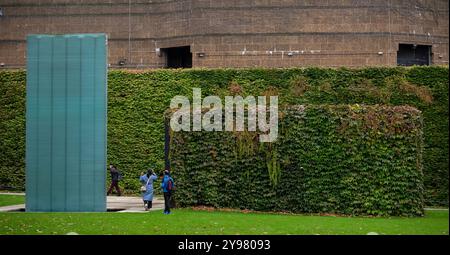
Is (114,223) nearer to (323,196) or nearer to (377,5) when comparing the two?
(323,196)

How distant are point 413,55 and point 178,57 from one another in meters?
10.4

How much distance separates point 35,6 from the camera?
1296 inches

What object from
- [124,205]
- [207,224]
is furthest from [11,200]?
[207,224]

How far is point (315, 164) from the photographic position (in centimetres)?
2255

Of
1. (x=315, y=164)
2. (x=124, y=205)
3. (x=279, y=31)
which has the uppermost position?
(x=279, y=31)

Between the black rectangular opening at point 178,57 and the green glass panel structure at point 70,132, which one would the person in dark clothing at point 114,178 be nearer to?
the green glass panel structure at point 70,132

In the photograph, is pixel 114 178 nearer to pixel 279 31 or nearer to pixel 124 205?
pixel 124 205

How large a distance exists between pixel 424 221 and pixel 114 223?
8661 mm

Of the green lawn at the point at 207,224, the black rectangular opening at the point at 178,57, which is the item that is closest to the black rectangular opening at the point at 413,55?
the black rectangular opening at the point at 178,57

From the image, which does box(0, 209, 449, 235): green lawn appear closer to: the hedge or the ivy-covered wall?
the ivy-covered wall

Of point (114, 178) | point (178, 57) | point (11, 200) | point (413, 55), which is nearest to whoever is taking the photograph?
point (11, 200)

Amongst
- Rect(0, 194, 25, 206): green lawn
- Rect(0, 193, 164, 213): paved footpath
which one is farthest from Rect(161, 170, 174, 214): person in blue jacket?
Rect(0, 194, 25, 206): green lawn

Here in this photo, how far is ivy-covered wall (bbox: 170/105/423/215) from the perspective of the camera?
2205cm

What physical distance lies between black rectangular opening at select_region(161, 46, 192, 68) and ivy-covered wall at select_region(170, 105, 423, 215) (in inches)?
380
